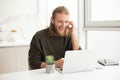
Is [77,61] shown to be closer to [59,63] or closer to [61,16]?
[59,63]

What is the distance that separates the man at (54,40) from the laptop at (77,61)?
34 cm

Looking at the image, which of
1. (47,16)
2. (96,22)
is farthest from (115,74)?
(47,16)

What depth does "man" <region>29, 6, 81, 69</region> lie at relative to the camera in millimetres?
2033

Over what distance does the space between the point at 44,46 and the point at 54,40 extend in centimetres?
13

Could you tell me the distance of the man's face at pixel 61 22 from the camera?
81.8 inches

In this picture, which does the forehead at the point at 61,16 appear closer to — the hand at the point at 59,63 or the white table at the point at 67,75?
the hand at the point at 59,63

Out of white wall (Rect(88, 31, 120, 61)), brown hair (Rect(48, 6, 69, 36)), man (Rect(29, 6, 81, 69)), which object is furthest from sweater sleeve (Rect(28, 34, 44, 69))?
white wall (Rect(88, 31, 120, 61))

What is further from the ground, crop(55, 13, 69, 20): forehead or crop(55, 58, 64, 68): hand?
crop(55, 13, 69, 20): forehead

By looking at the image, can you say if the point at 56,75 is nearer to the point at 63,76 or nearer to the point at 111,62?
the point at 63,76

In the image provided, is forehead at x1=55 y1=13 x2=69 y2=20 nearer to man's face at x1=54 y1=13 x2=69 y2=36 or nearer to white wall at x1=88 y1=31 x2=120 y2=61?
man's face at x1=54 y1=13 x2=69 y2=36

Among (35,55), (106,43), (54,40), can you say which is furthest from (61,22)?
(106,43)

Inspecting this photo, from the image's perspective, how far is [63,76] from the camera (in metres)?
1.60

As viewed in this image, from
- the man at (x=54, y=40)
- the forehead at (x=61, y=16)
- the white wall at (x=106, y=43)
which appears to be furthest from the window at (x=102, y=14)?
the forehead at (x=61, y=16)

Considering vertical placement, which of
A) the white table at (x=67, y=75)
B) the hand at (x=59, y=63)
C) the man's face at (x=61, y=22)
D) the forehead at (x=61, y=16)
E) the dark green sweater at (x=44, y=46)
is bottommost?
the white table at (x=67, y=75)
